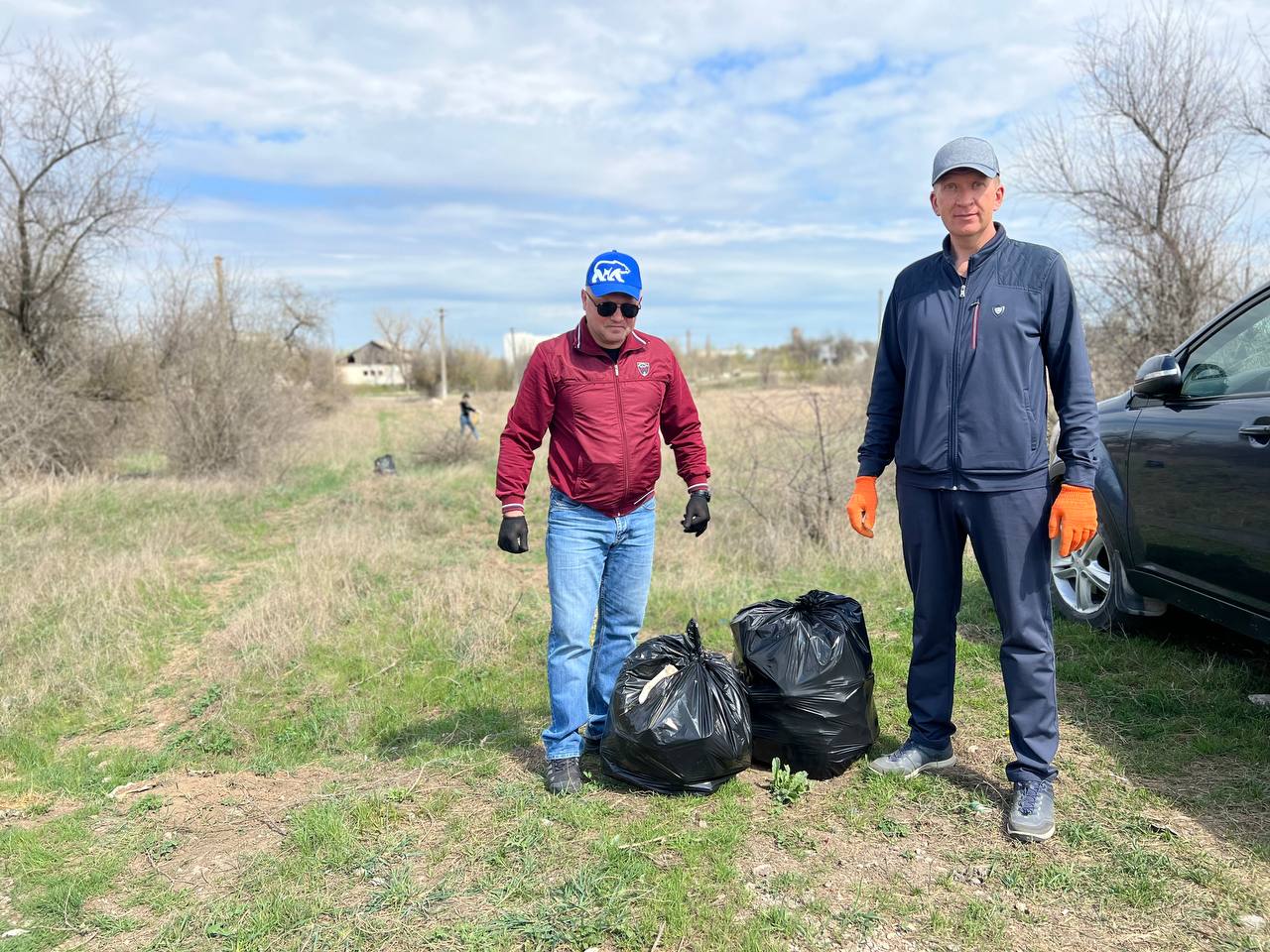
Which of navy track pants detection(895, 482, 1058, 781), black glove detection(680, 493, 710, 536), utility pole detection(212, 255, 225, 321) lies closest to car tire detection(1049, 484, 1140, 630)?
navy track pants detection(895, 482, 1058, 781)

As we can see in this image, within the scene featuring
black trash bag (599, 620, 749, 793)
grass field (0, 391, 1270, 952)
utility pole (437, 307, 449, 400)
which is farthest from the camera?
utility pole (437, 307, 449, 400)

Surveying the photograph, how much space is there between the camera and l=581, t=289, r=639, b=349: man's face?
3.49 metres

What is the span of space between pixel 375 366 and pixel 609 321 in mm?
82226

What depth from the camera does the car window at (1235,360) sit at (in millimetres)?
3684

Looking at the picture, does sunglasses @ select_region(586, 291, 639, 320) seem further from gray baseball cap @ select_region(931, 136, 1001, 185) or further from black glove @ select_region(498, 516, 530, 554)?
gray baseball cap @ select_region(931, 136, 1001, 185)

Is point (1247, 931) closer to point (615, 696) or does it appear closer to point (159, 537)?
point (615, 696)

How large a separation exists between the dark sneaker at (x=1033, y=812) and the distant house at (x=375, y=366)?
5229 centimetres

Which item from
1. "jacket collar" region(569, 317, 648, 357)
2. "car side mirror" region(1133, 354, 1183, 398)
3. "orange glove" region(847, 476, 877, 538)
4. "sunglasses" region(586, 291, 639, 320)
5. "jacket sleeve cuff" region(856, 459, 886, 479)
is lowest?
"orange glove" region(847, 476, 877, 538)

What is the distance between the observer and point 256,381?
1533 centimetres

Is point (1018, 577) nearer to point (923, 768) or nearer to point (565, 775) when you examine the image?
point (923, 768)

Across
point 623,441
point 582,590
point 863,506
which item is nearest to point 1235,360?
point 863,506

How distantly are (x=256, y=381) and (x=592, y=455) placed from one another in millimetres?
13342

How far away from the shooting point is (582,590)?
12.0ft

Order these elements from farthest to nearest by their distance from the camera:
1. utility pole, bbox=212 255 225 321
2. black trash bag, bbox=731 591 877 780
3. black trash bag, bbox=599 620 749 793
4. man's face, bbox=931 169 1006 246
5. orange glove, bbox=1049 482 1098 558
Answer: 1. utility pole, bbox=212 255 225 321
2. black trash bag, bbox=731 591 877 780
3. black trash bag, bbox=599 620 749 793
4. man's face, bbox=931 169 1006 246
5. orange glove, bbox=1049 482 1098 558
